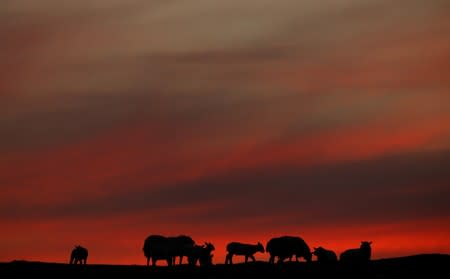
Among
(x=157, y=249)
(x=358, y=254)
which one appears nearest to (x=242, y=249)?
(x=157, y=249)

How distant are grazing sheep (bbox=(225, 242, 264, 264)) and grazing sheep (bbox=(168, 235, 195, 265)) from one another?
3.19 meters

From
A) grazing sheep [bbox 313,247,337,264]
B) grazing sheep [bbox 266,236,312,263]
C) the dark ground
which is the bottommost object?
the dark ground

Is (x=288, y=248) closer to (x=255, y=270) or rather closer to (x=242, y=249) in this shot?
(x=242, y=249)

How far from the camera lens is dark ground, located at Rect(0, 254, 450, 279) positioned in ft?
244

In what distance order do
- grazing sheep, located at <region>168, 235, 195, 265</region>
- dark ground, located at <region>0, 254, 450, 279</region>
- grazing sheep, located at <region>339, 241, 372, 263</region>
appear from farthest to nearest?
grazing sheep, located at <region>168, 235, 195, 265</region> < grazing sheep, located at <region>339, 241, 372, 263</region> < dark ground, located at <region>0, 254, 450, 279</region>

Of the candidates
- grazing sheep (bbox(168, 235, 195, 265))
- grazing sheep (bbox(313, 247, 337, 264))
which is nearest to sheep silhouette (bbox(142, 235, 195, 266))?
grazing sheep (bbox(168, 235, 195, 265))

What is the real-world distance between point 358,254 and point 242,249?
12.0 m

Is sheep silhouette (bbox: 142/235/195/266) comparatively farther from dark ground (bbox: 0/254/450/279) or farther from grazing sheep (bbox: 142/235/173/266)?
dark ground (bbox: 0/254/450/279)

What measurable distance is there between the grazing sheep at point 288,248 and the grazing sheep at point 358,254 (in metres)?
6.90

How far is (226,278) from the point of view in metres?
73.1

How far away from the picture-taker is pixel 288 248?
89.8m

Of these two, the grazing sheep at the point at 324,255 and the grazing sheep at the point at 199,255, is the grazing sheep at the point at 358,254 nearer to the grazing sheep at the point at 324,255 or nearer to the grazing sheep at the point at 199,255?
the grazing sheep at the point at 324,255

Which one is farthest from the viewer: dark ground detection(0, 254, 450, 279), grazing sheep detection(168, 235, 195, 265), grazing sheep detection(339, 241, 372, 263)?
grazing sheep detection(168, 235, 195, 265)

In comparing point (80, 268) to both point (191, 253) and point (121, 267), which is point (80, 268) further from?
point (191, 253)
